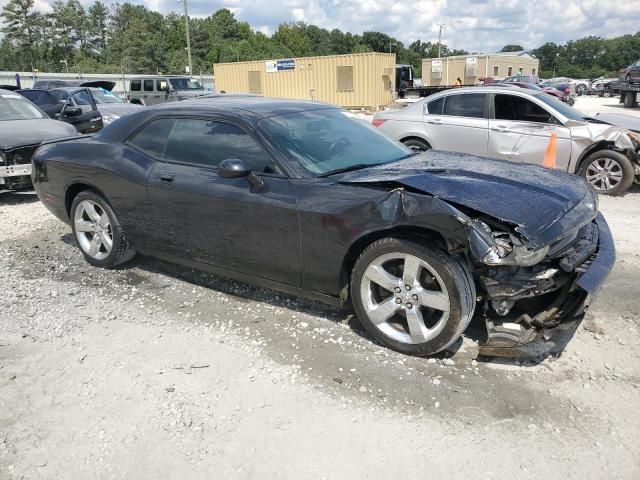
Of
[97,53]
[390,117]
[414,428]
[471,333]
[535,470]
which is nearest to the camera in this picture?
[535,470]

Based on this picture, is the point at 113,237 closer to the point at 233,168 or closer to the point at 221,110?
the point at 221,110

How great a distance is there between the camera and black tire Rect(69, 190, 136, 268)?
15.6 feet

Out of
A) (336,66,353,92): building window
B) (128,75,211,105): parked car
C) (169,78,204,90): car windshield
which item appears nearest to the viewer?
(128,75,211,105): parked car

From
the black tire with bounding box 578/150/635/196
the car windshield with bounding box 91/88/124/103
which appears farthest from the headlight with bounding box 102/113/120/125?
the black tire with bounding box 578/150/635/196

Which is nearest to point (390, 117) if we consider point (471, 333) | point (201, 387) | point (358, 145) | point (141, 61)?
point (358, 145)

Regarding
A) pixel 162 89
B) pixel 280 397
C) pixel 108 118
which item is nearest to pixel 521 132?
pixel 280 397

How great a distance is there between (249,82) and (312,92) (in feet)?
20.3

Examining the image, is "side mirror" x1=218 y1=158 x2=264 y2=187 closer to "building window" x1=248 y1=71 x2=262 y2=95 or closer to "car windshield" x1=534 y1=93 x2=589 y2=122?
"car windshield" x1=534 y1=93 x2=589 y2=122

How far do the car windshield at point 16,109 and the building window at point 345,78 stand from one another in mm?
22227

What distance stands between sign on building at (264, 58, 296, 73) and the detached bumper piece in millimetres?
30593

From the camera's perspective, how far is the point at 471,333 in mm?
3701

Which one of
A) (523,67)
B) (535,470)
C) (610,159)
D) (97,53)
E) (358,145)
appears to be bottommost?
(535,470)

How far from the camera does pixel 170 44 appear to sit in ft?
289

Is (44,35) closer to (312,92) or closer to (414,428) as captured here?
(312,92)
